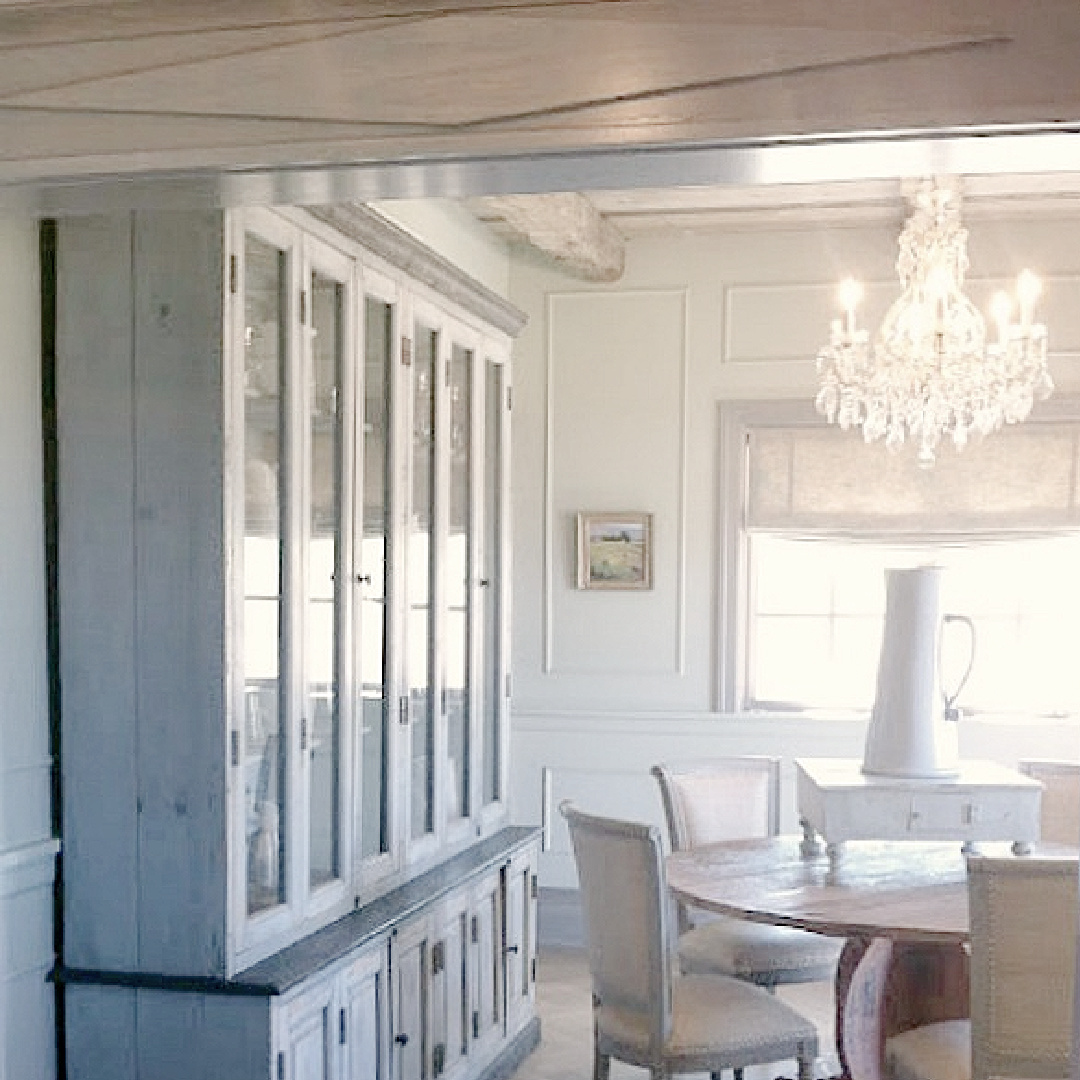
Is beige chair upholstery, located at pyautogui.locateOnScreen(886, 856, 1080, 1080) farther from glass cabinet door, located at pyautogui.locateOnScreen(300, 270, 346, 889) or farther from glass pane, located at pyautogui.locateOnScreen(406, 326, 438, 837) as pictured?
glass pane, located at pyautogui.locateOnScreen(406, 326, 438, 837)

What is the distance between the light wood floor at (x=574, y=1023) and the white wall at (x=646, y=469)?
44 centimetres

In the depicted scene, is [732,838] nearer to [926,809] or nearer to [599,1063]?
[926,809]

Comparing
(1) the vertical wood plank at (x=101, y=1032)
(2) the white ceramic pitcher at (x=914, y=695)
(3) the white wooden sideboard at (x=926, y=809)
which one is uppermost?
(2) the white ceramic pitcher at (x=914, y=695)

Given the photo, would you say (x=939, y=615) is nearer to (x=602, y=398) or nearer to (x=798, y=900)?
(x=798, y=900)

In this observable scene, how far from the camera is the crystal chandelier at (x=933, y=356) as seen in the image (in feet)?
12.6

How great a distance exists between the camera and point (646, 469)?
5320 mm

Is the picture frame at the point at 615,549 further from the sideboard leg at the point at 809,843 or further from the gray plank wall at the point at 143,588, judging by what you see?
the gray plank wall at the point at 143,588

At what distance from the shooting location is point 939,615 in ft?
11.5

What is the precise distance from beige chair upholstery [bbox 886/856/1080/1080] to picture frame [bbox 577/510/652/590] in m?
2.73

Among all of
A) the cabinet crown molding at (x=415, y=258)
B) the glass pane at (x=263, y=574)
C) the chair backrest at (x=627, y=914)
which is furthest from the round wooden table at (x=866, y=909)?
the cabinet crown molding at (x=415, y=258)

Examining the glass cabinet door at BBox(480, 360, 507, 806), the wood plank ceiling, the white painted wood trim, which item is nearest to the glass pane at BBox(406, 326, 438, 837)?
the glass cabinet door at BBox(480, 360, 507, 806)

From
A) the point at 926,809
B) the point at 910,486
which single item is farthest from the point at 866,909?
the point at 910,486

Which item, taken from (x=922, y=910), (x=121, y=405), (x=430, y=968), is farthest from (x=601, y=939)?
(x=121, y=405)

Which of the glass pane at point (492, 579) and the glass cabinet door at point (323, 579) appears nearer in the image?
the glass cabinet door at point (323, 579)
